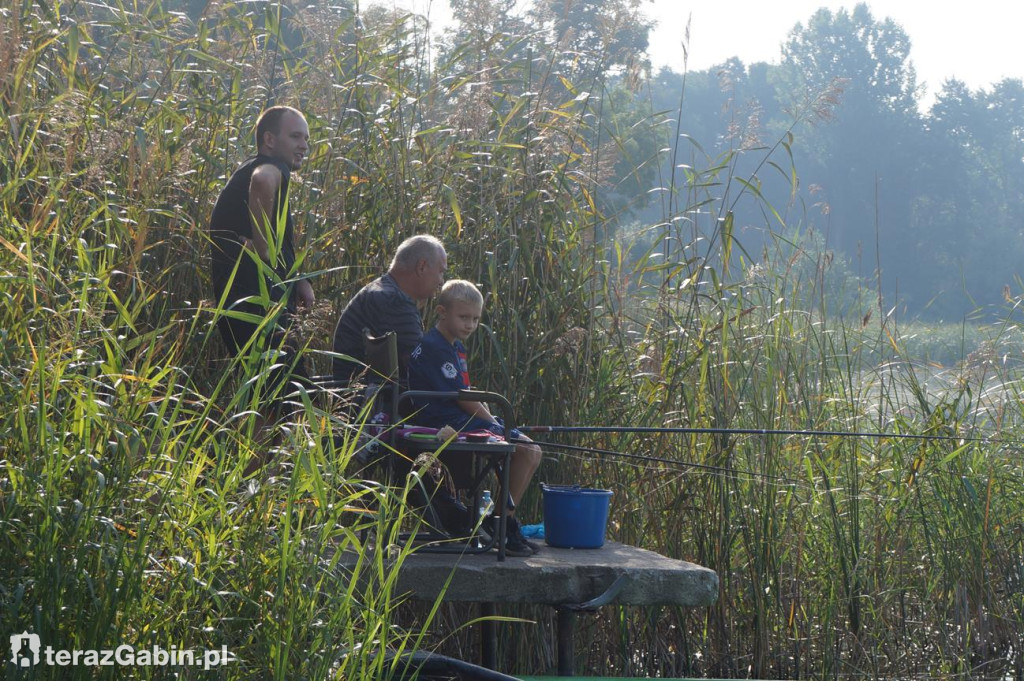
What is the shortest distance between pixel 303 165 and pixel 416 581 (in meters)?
1.93

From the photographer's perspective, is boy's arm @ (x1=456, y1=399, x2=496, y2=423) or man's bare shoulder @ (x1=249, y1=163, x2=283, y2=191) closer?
boy's arm @ (x1=456, y1=399, x2=496, y2=423)

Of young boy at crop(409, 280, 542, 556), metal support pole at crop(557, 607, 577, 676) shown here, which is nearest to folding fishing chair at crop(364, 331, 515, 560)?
young boy at crop(409, 280, 542, 556)

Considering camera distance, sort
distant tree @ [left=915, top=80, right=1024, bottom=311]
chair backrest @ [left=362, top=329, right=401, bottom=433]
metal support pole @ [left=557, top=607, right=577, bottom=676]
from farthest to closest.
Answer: distant tree @ [left=915, top=80, right=1024, bottom=311]
metal support pole @ [left=557, top=607, right=577, bottom=676]
chair backrest @ [left=362, top=329, right=401, bottom=433]

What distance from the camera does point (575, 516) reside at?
3936 millimetres

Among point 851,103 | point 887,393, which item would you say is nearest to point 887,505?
point 887,393

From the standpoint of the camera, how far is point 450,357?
3.96m

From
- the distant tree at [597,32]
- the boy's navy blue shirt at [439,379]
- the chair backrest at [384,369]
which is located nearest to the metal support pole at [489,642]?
the boy's navy blue shirt at [439,379]

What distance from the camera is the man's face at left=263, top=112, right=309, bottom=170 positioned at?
4121 mm

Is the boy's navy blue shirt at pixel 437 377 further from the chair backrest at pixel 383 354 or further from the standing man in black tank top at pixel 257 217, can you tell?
the standing man in black tank top at pixel 257 217

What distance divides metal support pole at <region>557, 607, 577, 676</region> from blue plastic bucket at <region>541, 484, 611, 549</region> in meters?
0.34

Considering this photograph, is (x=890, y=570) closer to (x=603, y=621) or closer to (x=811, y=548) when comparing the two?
(x=811, y=548)

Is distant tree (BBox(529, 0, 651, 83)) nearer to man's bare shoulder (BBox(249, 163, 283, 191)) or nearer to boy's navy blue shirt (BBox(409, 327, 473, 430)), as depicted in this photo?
man's bare shoulder (BBox(249, 163, 283, 191))

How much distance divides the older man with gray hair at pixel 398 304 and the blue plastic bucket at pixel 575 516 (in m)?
0.70

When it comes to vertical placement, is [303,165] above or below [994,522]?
above
